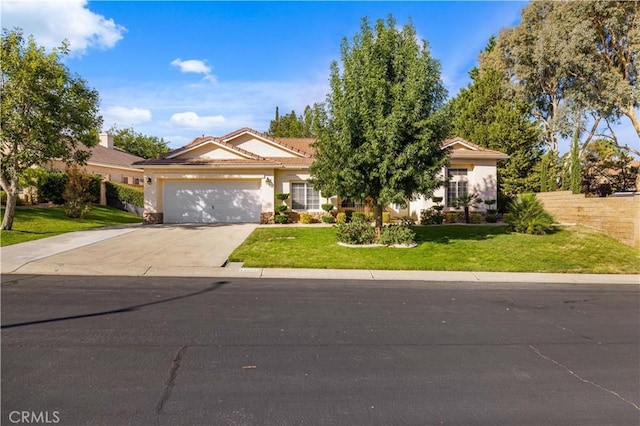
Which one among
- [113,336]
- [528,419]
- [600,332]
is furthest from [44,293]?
[600,332]

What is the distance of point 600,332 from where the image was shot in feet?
19.9

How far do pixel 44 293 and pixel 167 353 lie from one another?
461 centimetres

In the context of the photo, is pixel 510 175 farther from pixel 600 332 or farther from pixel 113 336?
pixel 113 336

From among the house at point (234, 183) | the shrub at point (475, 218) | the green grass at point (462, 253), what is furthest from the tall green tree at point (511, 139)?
the green grass at point (462, 253)

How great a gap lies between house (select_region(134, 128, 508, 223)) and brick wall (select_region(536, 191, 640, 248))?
3.78 m

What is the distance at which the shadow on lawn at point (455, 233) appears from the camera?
15.6 m

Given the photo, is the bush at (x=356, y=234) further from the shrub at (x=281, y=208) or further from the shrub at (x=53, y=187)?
the shrub at (x=53, y=187)

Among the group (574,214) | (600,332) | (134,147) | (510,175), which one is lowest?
(600,332)

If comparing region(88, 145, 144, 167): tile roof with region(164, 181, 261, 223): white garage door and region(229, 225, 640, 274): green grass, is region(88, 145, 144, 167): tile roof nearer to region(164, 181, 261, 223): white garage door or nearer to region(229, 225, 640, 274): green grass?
region(164, 181, 261, 223): white garage door

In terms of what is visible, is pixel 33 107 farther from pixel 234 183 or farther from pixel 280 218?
pixel 280 218

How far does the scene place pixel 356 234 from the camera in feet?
47.8

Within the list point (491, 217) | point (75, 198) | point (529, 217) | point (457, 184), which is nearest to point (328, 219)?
point (457, 184)

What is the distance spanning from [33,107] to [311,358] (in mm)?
17409

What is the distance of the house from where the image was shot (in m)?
21.7
